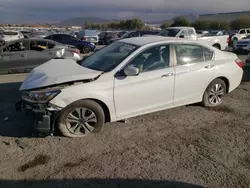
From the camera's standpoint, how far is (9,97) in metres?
6.01

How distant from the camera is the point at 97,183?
9.62 ft

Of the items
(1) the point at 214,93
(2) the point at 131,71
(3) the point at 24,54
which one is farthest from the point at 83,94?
(3) the point at 24,54

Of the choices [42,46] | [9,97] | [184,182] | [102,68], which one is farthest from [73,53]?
[184,182]

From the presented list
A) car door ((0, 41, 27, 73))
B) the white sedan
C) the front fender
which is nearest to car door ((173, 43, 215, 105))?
the white sedan

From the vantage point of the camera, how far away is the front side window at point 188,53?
467 cm

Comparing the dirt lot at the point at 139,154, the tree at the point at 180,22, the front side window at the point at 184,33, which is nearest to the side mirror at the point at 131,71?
the dirt lot at the point at 139,154

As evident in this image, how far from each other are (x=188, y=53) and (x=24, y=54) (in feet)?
22.0

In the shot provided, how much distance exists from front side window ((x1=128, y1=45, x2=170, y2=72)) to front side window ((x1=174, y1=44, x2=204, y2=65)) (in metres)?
0.26

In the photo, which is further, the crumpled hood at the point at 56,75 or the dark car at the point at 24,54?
the dark car at the point at 24,54

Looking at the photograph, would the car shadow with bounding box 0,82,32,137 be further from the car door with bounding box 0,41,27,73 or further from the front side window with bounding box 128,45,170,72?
the car door with bounding box 0,41,27,73

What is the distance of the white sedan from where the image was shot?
3.74 m

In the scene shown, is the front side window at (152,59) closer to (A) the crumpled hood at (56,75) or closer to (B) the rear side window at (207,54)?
(A) the crumpled hood at (56,75)

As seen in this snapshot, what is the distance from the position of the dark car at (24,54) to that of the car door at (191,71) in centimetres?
630

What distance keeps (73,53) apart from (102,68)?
6150 mm
